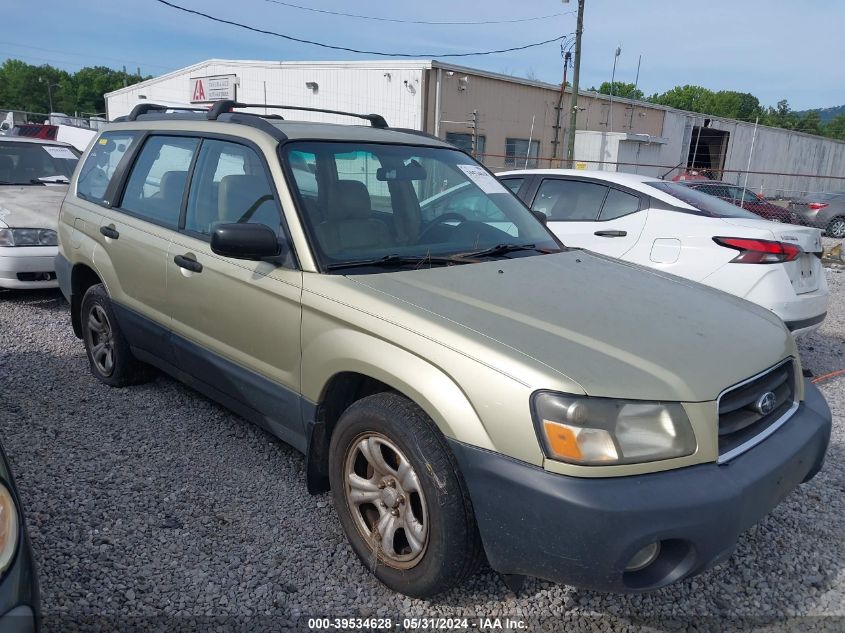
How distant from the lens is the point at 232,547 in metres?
2.88

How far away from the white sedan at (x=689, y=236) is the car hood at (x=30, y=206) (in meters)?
4.73

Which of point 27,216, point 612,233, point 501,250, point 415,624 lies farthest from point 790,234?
point 27,216

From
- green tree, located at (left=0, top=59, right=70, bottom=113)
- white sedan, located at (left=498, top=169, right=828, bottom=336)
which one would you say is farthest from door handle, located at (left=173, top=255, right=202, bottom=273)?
green tree, located at (left=0, top=59, right=70, bottom=113)

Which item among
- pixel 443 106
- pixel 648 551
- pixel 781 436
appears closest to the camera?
pixel 648 551

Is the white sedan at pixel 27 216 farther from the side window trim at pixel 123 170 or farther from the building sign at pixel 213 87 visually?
the building sign at pixel 213 87

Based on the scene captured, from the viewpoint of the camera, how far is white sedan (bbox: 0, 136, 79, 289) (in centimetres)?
636

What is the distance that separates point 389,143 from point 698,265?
9.63ft

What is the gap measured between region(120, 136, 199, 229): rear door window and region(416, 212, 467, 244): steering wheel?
1.40 meters

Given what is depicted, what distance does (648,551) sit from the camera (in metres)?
2.09

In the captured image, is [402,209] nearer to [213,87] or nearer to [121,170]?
[121,170]

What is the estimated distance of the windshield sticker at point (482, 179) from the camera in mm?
3840

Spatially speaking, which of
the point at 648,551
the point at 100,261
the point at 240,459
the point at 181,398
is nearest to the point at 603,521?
the point at 648,551

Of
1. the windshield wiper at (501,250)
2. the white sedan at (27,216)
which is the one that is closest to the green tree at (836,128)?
the white sedan at (27,216)

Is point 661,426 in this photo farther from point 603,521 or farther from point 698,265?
point 698,265
